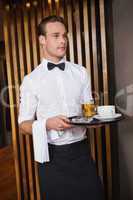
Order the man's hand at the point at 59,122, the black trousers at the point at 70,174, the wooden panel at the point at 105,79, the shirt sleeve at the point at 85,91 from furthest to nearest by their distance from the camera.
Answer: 1. the wooden panel at the point at 105,79
2. the shirt sleeve at the point at 85,91
3. the black trousers at the point at 70,174
4. the man's hand at the point at 59,122

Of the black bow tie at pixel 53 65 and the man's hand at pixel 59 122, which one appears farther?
the black bow tie at pixel 53 65

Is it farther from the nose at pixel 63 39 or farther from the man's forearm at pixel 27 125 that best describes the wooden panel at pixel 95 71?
the man's forearm at pixel 27 125

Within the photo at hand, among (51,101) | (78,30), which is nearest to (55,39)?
(51,101)

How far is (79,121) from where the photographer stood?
5.39 ft

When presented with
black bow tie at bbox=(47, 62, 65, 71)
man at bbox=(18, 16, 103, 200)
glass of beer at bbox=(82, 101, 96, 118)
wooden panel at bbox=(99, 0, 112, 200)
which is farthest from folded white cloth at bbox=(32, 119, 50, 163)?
wooden panel at bbox=(99, 0, 112, 200)

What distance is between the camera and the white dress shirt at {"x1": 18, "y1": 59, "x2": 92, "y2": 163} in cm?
188

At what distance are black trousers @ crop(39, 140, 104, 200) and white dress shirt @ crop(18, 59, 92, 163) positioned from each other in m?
0.06

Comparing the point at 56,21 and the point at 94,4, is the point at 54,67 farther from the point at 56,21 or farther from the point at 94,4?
the point at 94,4

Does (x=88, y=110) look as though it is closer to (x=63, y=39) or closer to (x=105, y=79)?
(x=63, y=39)

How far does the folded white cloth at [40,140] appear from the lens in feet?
5.96

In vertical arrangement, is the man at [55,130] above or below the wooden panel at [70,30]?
below

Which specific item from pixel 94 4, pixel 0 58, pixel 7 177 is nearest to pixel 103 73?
pixel 94 4

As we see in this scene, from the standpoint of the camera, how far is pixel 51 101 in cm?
189

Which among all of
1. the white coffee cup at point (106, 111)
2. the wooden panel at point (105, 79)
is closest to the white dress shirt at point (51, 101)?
the white coffee cup at point (106, 111)
